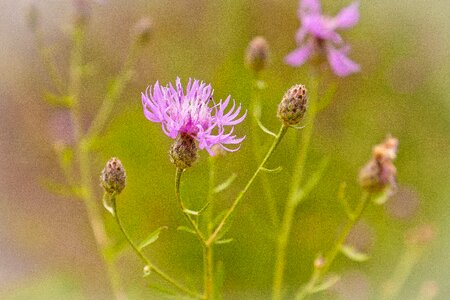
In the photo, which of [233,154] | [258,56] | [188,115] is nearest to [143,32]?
[258,56]

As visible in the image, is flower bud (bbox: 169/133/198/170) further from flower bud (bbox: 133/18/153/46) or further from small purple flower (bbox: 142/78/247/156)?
flower bud (bbox: 133/18/153/46)

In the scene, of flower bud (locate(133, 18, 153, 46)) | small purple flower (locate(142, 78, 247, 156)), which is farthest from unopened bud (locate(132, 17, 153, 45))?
small purple flower (locate(142, 78, 247, 156))

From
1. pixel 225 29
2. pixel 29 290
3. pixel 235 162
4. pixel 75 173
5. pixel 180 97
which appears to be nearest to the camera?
pixel 180 97

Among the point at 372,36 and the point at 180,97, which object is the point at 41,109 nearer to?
the point at 372,36

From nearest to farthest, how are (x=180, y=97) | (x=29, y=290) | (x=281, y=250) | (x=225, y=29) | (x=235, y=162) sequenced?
(x=180, y=97) < (x=281, y=250) < (x=29, y=290) < (x=235, y=162) < (x=225, y=29)

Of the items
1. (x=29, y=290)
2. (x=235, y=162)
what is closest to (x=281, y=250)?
(x=235, y=162)

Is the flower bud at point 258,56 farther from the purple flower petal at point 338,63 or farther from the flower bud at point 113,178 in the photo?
the flower bud at point 113,178
